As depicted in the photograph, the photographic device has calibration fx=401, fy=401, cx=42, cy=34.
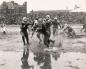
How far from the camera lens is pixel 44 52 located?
187 inches

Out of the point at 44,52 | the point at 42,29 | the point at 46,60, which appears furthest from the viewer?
the point at 42,29

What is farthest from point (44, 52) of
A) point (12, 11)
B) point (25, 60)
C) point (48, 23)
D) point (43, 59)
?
point (12, 11)

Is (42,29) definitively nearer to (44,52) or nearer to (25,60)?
(44,52)

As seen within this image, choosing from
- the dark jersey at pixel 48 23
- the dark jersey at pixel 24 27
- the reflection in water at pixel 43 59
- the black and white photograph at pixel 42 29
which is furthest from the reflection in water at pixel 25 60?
the dark jersey at pixel 48 23

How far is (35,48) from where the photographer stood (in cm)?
480

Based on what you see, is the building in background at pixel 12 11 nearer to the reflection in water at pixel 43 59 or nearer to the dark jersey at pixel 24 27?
the dark jersey at pixel 24 27

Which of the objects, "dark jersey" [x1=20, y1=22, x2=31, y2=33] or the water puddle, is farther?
"dark jersey" [x1=20, y1=22, x2=31, y2=33]

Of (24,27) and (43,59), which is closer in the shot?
(43,59)

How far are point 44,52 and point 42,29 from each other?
0.30 m

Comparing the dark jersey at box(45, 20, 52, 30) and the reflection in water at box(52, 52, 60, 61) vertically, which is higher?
the dark jersey at box(45, 20, 52, 30)

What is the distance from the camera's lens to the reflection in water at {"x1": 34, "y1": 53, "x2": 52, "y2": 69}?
4538 millimetres

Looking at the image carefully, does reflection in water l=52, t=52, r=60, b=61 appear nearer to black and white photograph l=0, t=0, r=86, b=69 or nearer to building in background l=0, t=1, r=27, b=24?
black and white photograph l=0, t=0, r=86, b=69

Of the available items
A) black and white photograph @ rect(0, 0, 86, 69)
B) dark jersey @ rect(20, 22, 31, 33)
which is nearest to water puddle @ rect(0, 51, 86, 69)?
black and white photograph @ rect(0, 0, 86, 69)

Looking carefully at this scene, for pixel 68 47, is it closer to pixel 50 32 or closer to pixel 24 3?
pixel 50 32
